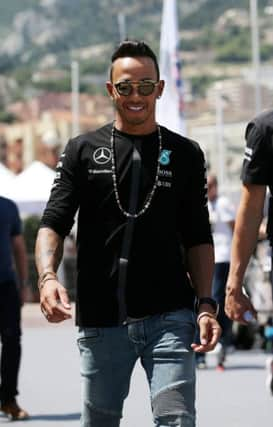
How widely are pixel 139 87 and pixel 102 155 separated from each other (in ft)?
1.05

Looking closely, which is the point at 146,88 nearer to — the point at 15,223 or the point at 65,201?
the point at 65,201

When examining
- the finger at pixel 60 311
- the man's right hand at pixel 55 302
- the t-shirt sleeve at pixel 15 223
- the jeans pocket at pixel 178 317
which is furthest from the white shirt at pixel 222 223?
the finger at pixel 60 311

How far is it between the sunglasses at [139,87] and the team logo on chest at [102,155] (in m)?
0.25

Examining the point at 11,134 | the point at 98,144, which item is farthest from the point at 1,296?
the point at 11,134

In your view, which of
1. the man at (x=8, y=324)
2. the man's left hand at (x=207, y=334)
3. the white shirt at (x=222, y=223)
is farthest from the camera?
the white shirt at (x=222, y=223)

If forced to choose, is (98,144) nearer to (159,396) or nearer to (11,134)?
(159,396)

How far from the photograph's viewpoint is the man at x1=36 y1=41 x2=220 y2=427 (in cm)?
624

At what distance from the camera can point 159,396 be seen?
610cm

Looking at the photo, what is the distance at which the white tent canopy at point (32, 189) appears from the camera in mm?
24781

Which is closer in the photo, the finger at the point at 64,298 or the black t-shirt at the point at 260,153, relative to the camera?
the finger at the point at 64,298

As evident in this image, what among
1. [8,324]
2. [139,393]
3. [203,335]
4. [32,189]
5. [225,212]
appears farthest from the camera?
[32,189]

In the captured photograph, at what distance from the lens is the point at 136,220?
6281mm

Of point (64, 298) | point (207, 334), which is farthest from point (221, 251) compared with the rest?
A: point (64, 298)

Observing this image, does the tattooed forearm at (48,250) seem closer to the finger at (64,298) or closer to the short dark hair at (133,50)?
the finger at (64,298)
